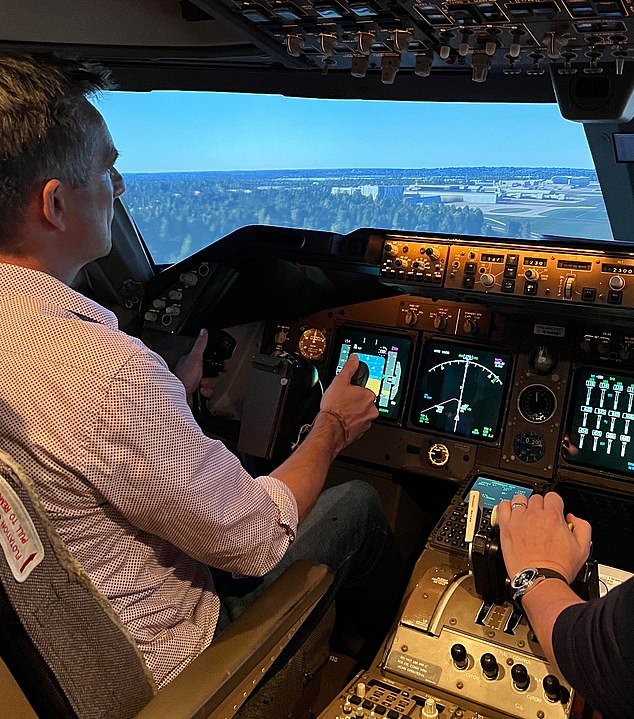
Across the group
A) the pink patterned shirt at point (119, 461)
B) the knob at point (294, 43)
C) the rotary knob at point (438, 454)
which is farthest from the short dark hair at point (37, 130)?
the rotary knob at point (438, 454)

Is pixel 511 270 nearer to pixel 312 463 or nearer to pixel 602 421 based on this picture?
pixel 602 421

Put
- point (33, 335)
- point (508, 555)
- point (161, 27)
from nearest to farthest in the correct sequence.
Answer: point (33, 335) < point (508, 555) < point (161, 27)

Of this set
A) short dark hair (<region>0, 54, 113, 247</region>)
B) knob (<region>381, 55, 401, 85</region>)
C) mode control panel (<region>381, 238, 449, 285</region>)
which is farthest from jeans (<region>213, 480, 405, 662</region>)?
knob (<region>381, 55, 401, 85</region>)

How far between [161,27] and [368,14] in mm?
965

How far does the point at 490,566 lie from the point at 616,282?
894mm

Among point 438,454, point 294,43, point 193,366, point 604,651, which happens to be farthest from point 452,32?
point 193,366

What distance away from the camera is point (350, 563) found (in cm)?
181

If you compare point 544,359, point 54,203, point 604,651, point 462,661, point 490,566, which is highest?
point 54,203

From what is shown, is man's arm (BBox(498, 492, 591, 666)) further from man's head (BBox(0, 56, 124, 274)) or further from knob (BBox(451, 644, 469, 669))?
man's head (BBox(0, 56, 124, 274))

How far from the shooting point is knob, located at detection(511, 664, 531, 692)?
153 centimetres

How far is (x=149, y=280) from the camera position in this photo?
277 cm

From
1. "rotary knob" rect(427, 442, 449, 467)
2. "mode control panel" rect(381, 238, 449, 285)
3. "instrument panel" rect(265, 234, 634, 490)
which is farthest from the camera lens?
"rotary knob" rect(427, 442, 449, 467)

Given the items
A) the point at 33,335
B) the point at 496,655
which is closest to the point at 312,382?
the point at 496,655

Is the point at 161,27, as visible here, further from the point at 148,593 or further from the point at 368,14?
the point at 148,593
